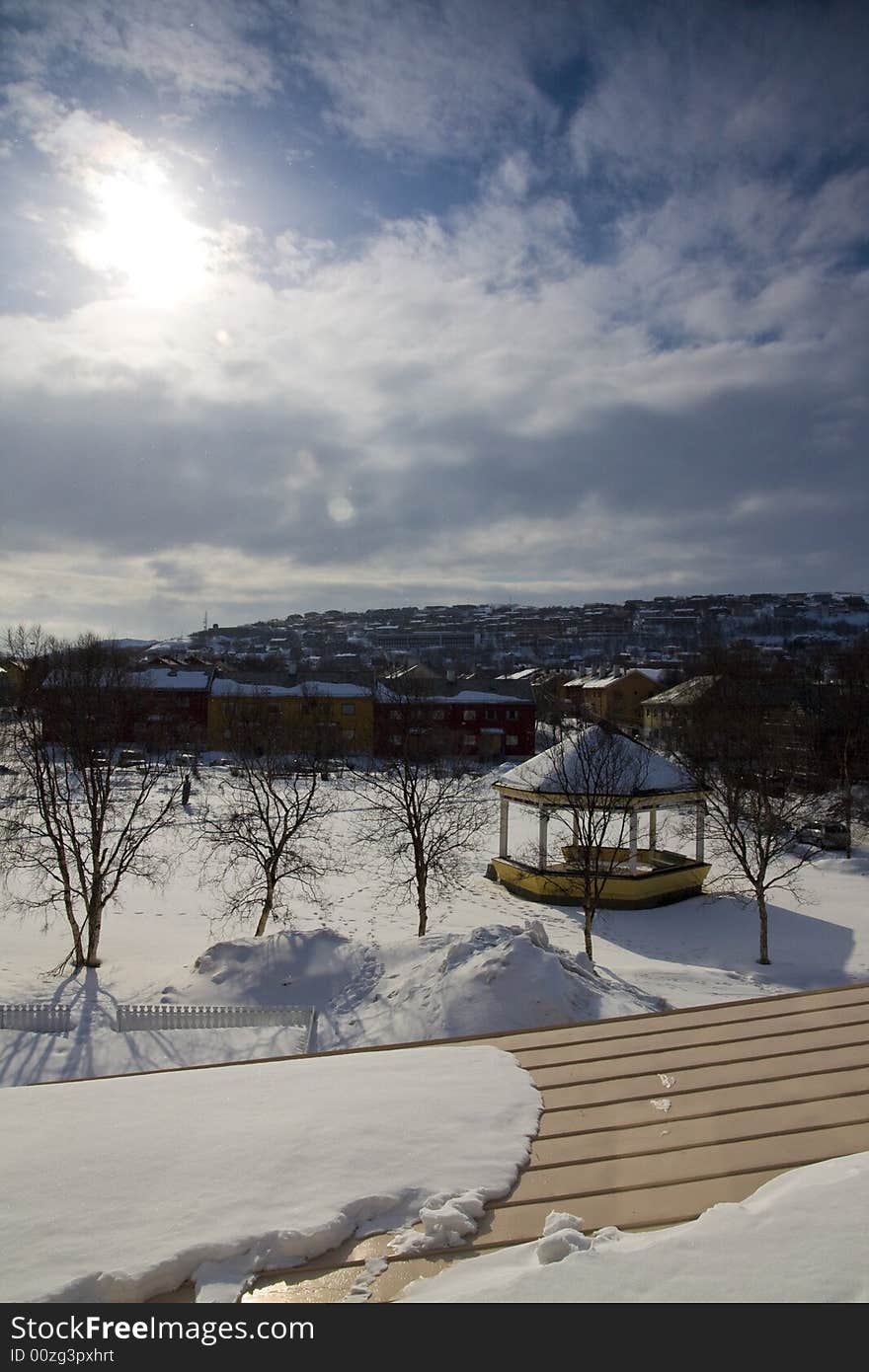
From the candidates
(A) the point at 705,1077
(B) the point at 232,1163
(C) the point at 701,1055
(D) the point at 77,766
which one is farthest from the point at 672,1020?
(D) the point at 77,766

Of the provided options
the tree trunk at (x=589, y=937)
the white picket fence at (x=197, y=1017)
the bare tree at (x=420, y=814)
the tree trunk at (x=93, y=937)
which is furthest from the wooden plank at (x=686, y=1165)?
the tree trunk at (x=93, y=937)

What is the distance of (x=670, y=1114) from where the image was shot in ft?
13.0

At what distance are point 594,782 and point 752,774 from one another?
470 centimetres

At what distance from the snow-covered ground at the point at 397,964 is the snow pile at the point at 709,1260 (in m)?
6.36

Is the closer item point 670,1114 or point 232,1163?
point 232,1163

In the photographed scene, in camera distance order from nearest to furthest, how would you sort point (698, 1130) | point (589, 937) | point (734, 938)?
point (698, 1130) → point (589, 937) → point (734, 938)

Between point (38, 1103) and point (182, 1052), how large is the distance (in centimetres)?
515

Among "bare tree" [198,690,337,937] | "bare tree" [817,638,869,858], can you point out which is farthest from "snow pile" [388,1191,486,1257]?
"bare tree" [817,638,869,858]

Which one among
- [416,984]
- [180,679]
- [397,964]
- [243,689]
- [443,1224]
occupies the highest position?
[180,679]

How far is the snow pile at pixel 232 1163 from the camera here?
9.25 feet

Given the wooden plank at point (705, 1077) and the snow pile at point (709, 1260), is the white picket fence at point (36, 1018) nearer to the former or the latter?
the wooden plank at point (705, 1077)

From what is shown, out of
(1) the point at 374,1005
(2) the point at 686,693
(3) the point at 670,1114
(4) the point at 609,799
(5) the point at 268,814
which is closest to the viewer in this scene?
(3) the point at 670,1114

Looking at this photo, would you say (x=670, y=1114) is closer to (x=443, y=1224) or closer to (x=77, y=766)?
(x=443, y=1224)
